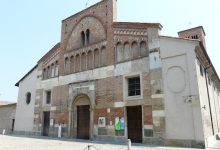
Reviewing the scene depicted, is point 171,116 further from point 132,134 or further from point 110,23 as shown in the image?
point 110,23

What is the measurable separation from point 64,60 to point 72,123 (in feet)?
21.0

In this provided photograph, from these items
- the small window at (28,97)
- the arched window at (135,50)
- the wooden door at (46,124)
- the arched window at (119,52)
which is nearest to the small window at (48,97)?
the wooden door at (46,124)

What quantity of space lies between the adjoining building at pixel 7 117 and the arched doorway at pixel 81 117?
11.1 meters

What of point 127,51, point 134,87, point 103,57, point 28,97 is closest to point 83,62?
point 103,57

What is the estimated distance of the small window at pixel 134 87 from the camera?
14943 millimetres

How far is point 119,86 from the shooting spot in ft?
50.9

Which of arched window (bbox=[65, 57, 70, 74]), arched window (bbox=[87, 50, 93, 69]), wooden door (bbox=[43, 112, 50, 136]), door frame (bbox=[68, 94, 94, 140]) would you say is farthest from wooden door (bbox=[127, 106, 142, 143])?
wooden door (bbox=[43, 112, 50, 136])

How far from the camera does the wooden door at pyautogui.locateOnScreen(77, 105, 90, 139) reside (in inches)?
672

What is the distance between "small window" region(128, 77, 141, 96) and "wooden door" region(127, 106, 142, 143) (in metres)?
1.06

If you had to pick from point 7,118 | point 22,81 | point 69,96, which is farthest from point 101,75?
point 7,118

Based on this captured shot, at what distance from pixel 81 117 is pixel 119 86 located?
486 cm

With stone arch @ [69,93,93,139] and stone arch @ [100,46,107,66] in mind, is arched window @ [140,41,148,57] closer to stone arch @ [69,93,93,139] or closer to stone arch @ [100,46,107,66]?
stone arch @ [100,46,107,66]

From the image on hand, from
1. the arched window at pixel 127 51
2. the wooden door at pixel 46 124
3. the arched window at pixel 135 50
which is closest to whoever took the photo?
the arched window at pixel 135 50

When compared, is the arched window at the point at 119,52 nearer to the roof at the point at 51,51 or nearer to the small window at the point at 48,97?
the roof at the point at 51,51
